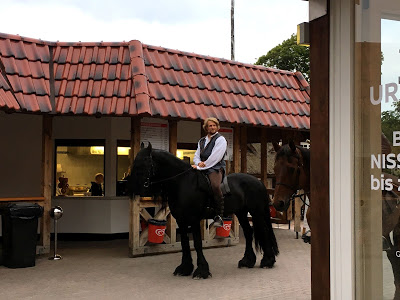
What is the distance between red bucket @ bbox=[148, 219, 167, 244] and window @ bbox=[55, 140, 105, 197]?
2.85 metres

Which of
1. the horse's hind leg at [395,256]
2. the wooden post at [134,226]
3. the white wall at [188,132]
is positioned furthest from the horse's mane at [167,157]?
the horse's hind leg at [395,256]

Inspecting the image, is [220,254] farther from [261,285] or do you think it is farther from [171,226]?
[261,285]

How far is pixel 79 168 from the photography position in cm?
1346

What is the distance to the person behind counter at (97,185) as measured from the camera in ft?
43.5

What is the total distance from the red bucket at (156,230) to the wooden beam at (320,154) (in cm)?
670


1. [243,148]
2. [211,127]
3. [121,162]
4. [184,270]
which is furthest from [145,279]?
[243,148]

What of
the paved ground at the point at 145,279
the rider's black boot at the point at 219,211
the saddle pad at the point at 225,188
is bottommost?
the paved ground at the point at 145,279

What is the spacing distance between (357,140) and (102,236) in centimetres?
999

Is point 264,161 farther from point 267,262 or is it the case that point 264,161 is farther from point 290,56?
point 290,56

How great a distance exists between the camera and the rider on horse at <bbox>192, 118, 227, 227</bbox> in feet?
28.8

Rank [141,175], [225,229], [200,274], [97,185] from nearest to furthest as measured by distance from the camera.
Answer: [141,175] < [200,274] < [225,229] < [97,185]

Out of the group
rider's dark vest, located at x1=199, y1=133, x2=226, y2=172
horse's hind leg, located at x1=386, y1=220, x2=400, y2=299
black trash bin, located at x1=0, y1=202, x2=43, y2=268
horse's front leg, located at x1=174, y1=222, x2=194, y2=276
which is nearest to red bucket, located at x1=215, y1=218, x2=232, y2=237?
horse's front leg, located at x1=174, y1=222, x2=194, y2=276

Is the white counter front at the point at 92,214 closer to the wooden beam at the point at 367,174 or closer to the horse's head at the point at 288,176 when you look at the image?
the horse's head at the point at 288,176

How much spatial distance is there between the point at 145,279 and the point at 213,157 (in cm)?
237
